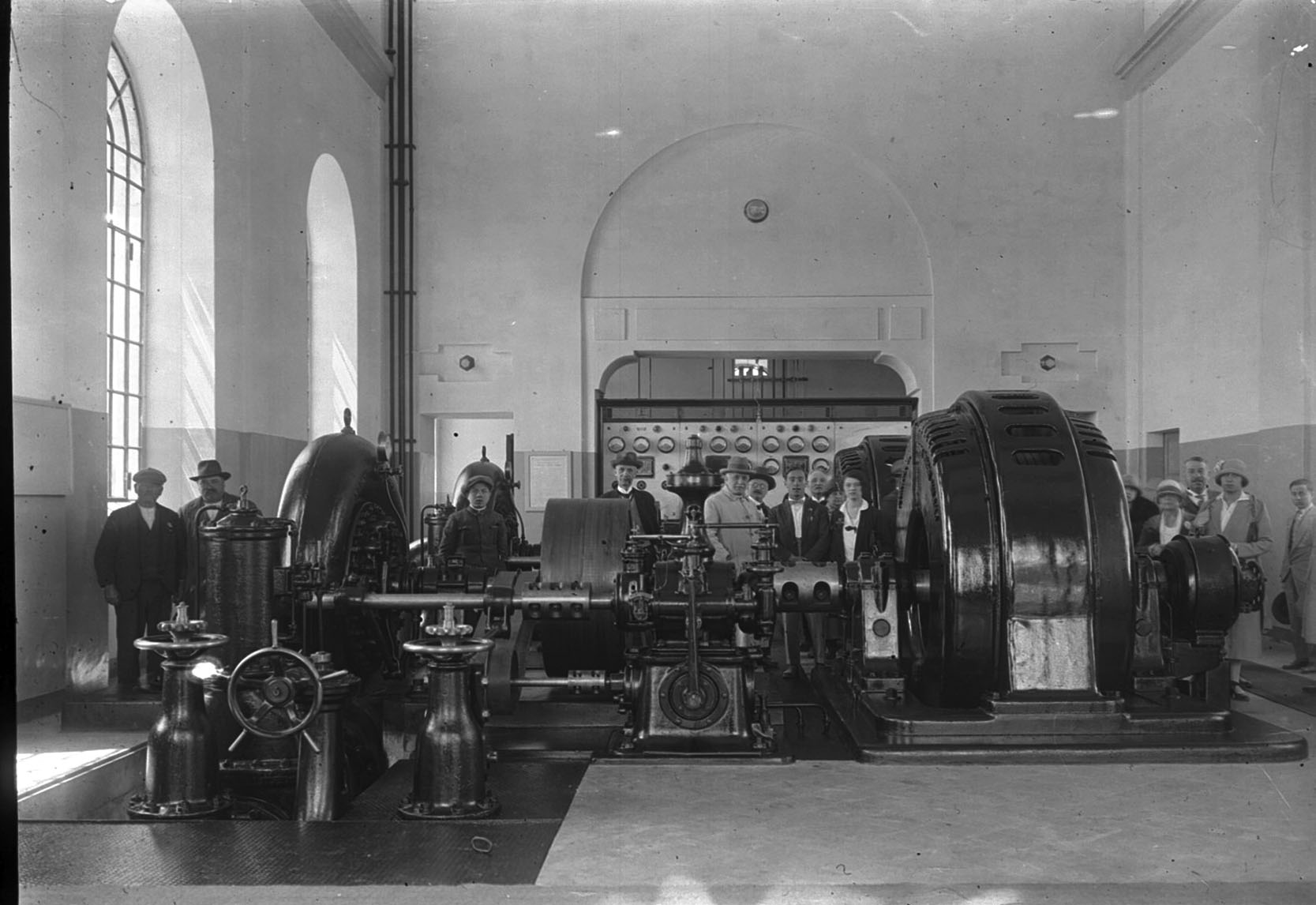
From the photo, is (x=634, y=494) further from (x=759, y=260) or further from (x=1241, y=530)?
A: (x=1241, y=530)

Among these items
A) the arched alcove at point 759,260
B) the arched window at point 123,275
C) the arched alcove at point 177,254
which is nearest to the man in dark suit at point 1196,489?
the arched alcove at point 759,260

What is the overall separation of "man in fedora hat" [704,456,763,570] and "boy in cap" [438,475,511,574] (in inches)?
48.5

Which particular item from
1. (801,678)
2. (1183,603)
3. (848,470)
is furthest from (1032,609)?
(848,470)

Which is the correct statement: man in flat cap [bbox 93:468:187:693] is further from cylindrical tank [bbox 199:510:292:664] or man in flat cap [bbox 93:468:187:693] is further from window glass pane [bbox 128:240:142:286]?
cylindrical tank [bbox 199:510:292:664]

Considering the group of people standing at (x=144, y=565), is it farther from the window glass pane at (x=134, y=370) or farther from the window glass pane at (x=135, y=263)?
the window glass pane at (x=135, y=263)

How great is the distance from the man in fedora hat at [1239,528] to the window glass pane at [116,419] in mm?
5737

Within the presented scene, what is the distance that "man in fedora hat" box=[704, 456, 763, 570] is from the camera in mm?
6188

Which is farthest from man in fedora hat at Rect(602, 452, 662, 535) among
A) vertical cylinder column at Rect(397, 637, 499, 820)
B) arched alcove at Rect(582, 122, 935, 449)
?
vertical cylinder column at Rect(397, 637, 499, 820)

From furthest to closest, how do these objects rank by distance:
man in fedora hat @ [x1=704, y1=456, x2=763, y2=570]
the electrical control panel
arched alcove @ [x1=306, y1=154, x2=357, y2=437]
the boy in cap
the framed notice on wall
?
the electrical control panel, the framed notice on wall, arched alcove @ [x1=306, y1=154, x2=357, y2=437], man in fedora hat @ [x1=704, y1=456, x2=763, y2=570], the boy in cap

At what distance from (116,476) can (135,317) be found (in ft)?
3.14

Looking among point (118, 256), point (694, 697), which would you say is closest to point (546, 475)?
point (118, 256)

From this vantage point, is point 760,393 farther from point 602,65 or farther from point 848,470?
point 848,470

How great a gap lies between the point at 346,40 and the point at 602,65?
3982mm

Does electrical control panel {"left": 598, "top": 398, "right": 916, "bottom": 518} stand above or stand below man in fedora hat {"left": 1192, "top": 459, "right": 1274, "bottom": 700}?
above
